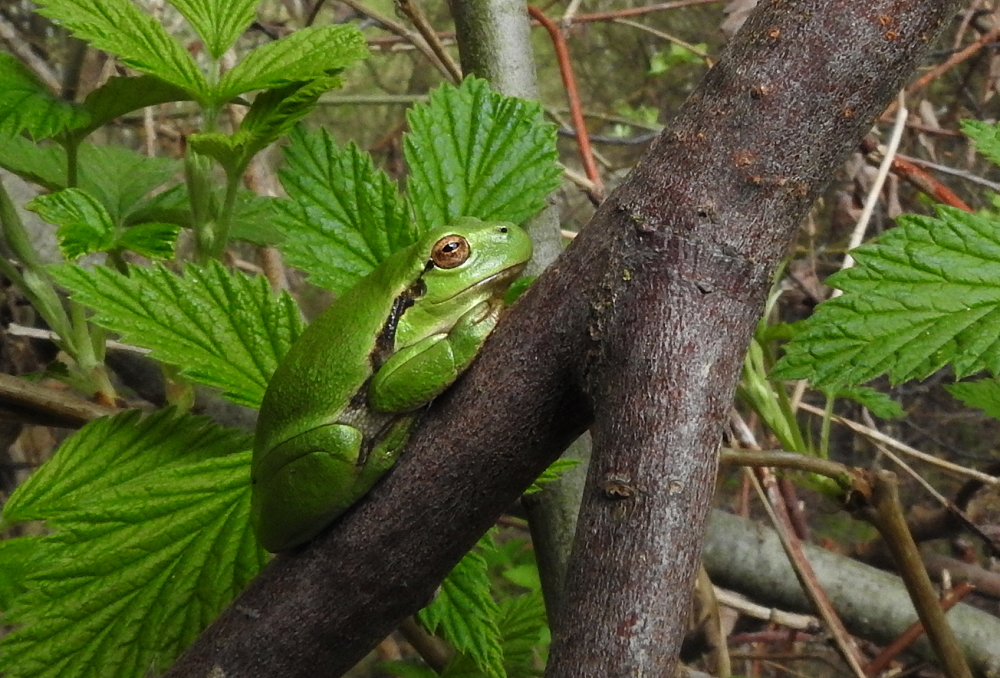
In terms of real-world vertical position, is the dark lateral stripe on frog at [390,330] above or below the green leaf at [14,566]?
above

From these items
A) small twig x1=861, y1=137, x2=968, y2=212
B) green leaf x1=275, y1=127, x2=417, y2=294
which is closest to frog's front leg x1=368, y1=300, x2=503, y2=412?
green leaf x1=275, y1=127, x2=417, y2=294

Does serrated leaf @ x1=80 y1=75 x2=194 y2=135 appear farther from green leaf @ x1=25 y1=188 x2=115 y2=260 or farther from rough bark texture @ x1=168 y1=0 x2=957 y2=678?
rough bark texture @ x1=168 y1=0 x2=957 y2=678

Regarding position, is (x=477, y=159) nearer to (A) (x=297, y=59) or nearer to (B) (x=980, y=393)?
(A) (x=297, y=59)

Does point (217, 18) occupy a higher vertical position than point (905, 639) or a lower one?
higher

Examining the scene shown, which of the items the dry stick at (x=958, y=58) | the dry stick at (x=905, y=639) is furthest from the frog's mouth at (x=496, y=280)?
the dry stick at (x=958, y=58)

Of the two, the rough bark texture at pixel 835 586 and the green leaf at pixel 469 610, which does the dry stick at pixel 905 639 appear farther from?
the green leaf at pixel 469 610

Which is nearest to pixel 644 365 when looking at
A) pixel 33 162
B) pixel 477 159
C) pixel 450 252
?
pixel 450 252

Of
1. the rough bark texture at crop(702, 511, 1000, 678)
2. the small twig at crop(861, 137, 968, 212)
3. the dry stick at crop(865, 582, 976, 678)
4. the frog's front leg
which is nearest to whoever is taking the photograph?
the frog's front leg
